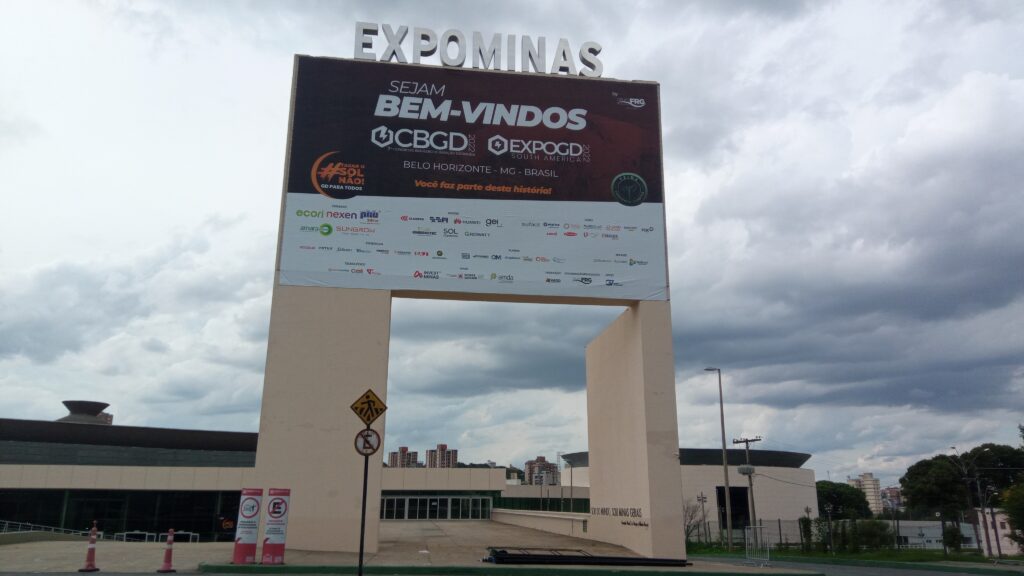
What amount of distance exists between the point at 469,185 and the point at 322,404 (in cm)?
827

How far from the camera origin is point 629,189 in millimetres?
24188

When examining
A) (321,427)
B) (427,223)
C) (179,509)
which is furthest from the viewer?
(179,509)

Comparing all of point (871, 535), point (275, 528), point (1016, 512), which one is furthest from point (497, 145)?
point (871, 535)

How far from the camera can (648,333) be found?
2288cm

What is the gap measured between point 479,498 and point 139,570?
40863 millimetres

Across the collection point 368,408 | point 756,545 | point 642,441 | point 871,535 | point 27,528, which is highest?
point 642,441

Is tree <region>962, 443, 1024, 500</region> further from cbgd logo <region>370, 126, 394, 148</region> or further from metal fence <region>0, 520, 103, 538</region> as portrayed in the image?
metal fence <region>0, 520, 103, 538</region>

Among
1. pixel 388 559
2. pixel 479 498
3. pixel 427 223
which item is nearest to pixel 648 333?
pixel 427 223

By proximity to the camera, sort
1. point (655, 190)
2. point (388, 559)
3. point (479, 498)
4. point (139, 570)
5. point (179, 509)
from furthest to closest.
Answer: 1. point (479, 498)
2. point (179, 509)
3. point (655, 190)
4. point (388, 559)
5. point (139, 570)

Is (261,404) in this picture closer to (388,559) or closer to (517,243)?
(388,559)

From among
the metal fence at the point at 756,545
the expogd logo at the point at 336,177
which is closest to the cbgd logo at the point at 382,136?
the expogd logo at the point at 336,177

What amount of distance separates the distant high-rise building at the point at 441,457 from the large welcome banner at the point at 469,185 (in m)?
122

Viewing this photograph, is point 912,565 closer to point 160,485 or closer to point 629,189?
point 629,189

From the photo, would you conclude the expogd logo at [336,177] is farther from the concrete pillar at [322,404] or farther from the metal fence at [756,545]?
the metal fence at [756,545]
